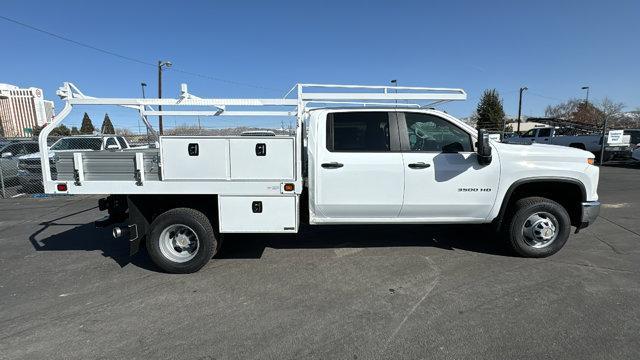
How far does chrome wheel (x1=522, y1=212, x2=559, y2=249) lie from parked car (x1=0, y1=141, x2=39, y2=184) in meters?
14.6

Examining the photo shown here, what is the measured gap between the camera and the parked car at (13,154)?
40.3 ft

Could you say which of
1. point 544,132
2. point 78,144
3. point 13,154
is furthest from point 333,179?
point 544,132

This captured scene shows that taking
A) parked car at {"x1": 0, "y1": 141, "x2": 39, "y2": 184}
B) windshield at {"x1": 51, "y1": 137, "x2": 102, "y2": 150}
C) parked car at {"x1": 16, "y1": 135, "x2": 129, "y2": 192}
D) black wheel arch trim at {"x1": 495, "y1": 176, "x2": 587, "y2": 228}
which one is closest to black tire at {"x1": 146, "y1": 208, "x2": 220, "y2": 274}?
black wheel arch trim at {"x1": 495, "y1": 176, "x2": 587, "y2": 228}

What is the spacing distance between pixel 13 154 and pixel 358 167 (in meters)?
13.9

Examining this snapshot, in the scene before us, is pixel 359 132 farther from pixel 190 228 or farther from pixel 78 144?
pixel 78 144

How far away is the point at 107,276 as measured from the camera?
4359 millimetres

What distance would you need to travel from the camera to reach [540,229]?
4.56m

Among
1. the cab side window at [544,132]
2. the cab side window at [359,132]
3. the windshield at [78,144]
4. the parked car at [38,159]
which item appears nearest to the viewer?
the cab side window at [359,132]

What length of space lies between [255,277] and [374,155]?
2.00 m

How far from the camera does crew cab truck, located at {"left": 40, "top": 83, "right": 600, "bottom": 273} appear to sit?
4.09 m

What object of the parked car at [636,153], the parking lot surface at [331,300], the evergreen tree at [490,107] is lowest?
the parking lot surface at [331,300]

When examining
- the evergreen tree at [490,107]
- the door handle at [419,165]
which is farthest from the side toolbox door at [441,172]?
the evergreen tree at [490,107]

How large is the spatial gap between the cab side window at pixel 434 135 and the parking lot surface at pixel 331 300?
1.43 m

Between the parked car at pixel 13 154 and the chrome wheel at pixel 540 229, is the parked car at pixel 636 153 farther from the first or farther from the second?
the parked car at pixel 13 154
